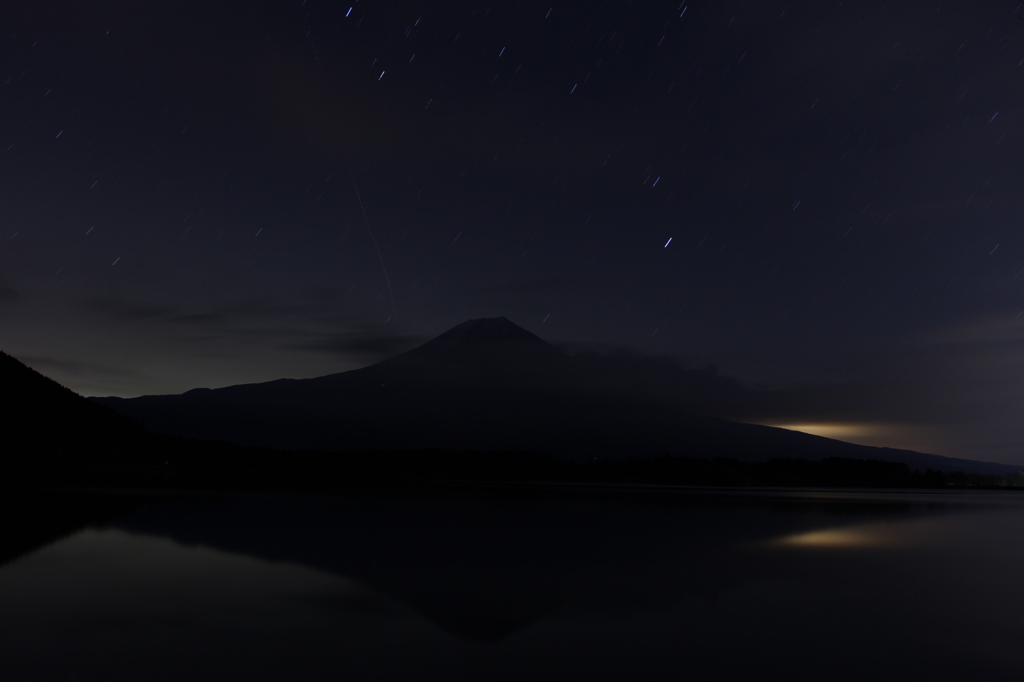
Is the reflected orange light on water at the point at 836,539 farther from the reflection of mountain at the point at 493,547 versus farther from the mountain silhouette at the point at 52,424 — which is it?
the mountain silhouette at the point at 52,424

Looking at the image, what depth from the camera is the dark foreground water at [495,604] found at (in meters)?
8.29

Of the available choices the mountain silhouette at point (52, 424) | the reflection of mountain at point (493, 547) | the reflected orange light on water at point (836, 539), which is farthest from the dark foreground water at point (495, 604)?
the mountain silhouette at point (52, 424)

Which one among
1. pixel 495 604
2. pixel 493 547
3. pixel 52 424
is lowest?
pixel 495 604

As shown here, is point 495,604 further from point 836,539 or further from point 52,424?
point 52,424

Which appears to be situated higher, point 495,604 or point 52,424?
point 52,424

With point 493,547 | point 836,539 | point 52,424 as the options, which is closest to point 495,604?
point 493,547

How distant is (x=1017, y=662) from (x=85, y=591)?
13.0 meters

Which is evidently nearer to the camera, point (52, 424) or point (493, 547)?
point (493, 547)

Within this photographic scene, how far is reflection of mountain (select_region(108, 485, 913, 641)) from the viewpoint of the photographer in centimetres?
1172

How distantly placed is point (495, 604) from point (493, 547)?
664 cm

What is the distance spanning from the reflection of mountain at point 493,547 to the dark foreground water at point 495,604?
3.3 inches

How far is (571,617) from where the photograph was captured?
1044 centimetres

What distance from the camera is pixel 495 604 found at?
11.2 m

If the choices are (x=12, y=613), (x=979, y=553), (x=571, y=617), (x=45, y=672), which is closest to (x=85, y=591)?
(x=12, y=613)
